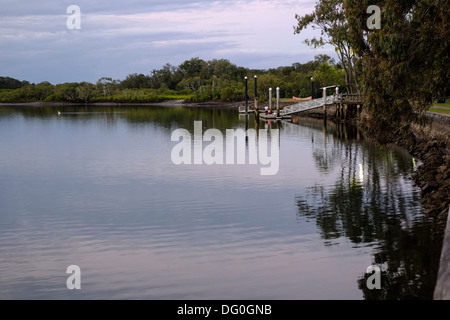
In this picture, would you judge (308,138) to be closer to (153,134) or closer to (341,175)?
(153,134)

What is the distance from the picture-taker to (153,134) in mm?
48406

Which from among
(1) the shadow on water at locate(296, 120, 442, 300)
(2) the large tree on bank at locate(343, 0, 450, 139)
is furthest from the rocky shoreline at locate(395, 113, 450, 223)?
(2) the large tree on bank at locate(343, 0, 450, 139)

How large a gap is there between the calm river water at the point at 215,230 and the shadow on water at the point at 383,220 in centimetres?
4

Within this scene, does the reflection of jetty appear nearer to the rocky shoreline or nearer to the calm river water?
the rocky shoreline

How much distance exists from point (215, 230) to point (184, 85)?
4724 inches

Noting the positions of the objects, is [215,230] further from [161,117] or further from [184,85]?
[184,85]

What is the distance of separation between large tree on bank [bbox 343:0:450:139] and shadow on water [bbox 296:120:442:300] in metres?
3.00

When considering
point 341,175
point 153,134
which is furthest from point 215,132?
point 341,175

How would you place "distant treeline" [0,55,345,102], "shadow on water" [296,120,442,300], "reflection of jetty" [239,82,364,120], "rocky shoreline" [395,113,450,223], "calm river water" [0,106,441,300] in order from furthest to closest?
"distant treeline" [0,55,345,102] → "reflection of jetty" [239,82,364,120] → "rocky shoreline" [395,113,450,223] → "shadow on water" [296,120,442,300] → "calm river water" [0,106,441,300]

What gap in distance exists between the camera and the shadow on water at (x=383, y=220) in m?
12.9

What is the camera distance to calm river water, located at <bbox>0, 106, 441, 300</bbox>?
1276 centimetres

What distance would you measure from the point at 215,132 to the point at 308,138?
8862 millimetres
